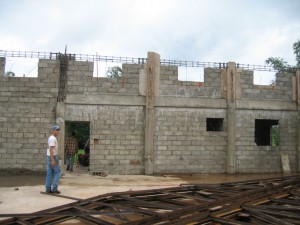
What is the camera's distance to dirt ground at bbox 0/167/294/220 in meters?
6.03

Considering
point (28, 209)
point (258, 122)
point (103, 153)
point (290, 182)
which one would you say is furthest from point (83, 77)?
point (258, 122)

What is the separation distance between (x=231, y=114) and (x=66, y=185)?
638 cm

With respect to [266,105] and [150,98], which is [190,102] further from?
[266,105]

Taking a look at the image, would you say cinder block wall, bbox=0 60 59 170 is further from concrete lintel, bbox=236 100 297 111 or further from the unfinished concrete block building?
concrete lintel, bbox=236 100 297 111

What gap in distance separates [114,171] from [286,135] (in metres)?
6.67

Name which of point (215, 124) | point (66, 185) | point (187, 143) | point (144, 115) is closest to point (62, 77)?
point (144, 115)

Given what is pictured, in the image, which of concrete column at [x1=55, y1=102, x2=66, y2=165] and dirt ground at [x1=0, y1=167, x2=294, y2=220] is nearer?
dirt ground at [x1=0, y1=167, x2=294, y2=220]

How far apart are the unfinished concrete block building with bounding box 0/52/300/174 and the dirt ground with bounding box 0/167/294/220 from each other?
581mm

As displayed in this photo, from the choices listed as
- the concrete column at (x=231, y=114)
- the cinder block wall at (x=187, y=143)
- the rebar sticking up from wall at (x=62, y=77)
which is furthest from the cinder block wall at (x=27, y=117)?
the concrete column at (x=231, y=114)

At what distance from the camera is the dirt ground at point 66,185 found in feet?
19.8

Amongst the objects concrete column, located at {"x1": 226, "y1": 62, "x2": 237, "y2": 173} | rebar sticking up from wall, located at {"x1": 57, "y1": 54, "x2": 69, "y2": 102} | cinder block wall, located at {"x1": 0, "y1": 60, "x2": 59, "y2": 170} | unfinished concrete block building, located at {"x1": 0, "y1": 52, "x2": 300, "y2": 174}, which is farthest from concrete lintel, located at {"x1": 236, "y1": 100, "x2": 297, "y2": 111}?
cinder block wall, located at {"x1": 0, "y1": 60, "x2": 59, "y2": 170}

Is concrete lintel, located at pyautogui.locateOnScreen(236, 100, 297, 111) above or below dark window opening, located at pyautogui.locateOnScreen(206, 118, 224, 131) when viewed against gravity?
above

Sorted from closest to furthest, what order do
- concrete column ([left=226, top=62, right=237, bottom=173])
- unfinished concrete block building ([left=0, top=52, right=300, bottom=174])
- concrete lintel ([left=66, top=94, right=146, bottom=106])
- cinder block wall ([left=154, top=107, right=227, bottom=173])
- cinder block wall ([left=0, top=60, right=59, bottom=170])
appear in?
cinder block wall ([left=0, top=60, right=59, bottom=170])
unfinished concrete block building ([left=0, top=52, right=300, bottom=174])
concrete lintel ([left=66, top=94, right=146, bottom=106])
cinder block wall ([left=154, top=107, right=227, bottom=173])
concrete column ([left=226, top=62, right=237, bottom=173])

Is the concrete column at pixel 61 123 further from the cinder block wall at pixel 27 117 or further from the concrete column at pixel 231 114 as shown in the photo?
the concrete column at pixel 231 114
